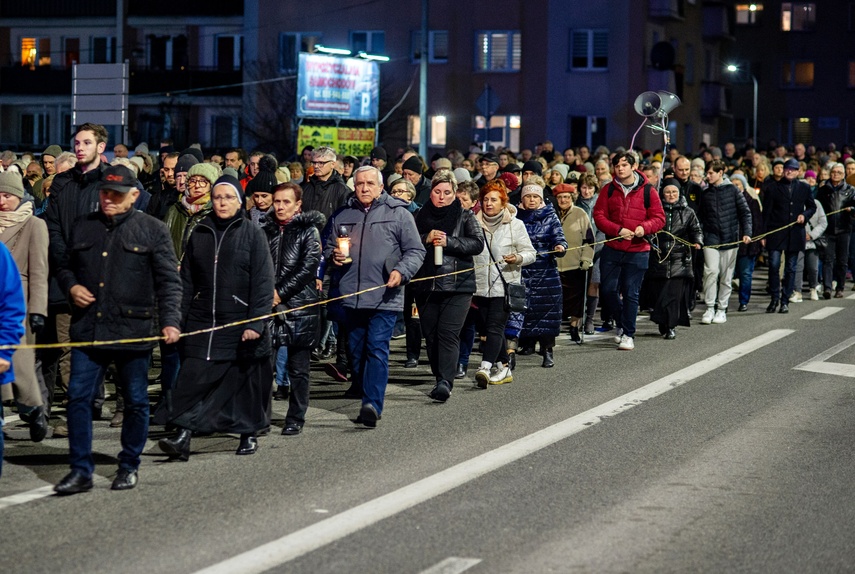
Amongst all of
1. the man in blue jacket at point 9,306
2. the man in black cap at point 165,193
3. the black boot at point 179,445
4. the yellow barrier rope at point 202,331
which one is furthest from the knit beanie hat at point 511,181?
the man in blue jacket at point 9,306

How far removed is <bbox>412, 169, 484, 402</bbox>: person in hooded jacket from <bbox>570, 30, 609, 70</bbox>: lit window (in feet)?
134

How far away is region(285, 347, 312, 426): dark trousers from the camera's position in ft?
36.2

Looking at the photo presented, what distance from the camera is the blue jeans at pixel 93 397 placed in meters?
8.84

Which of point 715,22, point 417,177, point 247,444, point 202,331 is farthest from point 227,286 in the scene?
point 715,22

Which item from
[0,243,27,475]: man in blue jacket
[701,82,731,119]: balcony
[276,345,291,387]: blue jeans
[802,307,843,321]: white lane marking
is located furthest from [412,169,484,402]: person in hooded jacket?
[701,82,731,119]: balcony

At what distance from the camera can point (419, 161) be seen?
60.2 ft

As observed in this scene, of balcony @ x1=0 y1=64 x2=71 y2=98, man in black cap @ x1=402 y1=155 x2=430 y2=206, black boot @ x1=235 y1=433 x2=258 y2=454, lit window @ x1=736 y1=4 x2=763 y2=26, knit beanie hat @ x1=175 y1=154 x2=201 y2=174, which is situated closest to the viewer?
black boot @ x1=235 y1=433 x2=258 y2=454

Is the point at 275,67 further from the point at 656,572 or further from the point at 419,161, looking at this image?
the point at 656,572

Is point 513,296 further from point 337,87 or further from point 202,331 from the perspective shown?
point 337,87

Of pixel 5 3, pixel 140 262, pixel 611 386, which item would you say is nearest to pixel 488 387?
pixel 611 386

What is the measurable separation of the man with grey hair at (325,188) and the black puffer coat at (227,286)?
5648 millimetres

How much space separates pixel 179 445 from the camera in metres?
9.84

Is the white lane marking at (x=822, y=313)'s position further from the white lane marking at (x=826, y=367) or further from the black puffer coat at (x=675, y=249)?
the white lane marking at (x=826, y=367)

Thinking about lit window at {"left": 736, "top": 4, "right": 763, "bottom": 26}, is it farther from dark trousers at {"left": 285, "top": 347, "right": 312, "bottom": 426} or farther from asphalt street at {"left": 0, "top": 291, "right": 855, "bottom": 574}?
dark trousers at {"left": 285, "top": 347, "right": 312, "bottom": 426}
